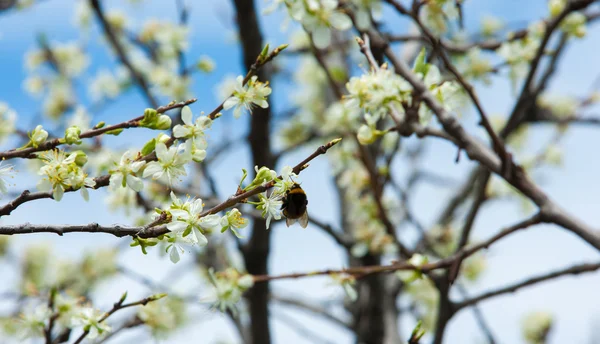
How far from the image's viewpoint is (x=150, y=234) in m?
1.00

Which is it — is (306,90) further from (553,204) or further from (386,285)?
(553,204)

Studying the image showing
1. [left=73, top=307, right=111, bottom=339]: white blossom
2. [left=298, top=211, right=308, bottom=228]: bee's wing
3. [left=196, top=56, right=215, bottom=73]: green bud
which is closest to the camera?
[left=298, top=211, right=308, bottom=228]: bee's wing

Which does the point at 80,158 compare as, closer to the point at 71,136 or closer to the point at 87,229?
the point at 71,136

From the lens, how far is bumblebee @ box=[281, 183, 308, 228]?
1141 millimetres

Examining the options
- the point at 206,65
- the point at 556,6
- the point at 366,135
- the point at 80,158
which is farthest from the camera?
the point at 206,65

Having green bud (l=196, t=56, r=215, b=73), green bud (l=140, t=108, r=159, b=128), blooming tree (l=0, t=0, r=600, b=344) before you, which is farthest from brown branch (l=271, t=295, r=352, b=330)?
green bud (l=140, t=108, r=159, b=128)

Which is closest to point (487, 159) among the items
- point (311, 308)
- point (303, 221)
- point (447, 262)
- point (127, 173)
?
point (447, 262)

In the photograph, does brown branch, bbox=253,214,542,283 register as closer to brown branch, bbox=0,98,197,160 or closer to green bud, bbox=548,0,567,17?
brown branch, bbox=0,98,197,160

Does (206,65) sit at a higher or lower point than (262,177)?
higher

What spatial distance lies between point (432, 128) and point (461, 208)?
2.66 meters

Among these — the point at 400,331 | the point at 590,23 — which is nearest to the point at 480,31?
the point at 590,23

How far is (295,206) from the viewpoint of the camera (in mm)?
1164

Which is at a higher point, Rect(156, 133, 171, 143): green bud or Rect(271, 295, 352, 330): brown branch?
Rect(271, 295, 352, 330): brown branch

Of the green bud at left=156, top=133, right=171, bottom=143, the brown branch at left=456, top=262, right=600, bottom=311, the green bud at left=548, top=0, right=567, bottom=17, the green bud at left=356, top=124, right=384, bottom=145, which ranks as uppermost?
the green bud at left=548, top=0, right=567, bottom=17
